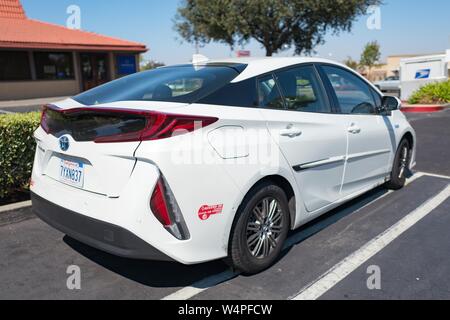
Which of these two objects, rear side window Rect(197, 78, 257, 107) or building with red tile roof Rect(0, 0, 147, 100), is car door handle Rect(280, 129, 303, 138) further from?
building with red tile roof Rect(0, 0, 147, 100)

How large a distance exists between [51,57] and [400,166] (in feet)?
67.8

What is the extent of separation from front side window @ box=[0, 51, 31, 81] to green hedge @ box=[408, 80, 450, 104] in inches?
729

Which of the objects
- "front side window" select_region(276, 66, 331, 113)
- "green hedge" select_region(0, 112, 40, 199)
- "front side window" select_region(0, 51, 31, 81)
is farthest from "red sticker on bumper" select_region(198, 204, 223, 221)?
"front side window" select_region(0, 51, 31, 81)

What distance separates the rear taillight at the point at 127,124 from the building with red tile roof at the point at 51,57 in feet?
61.3

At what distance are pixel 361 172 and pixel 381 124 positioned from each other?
2.25 ft

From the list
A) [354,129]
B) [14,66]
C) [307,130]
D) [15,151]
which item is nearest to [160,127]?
[307,130]

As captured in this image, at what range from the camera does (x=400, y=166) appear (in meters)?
5.01

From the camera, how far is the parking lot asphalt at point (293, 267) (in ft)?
9.05

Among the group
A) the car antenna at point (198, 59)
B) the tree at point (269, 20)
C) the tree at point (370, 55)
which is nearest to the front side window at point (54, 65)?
Result: the tree at point (269, 20)

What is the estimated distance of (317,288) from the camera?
2.80 m

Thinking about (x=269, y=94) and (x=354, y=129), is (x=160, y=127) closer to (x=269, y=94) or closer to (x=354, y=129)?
(x=269, y=94)
